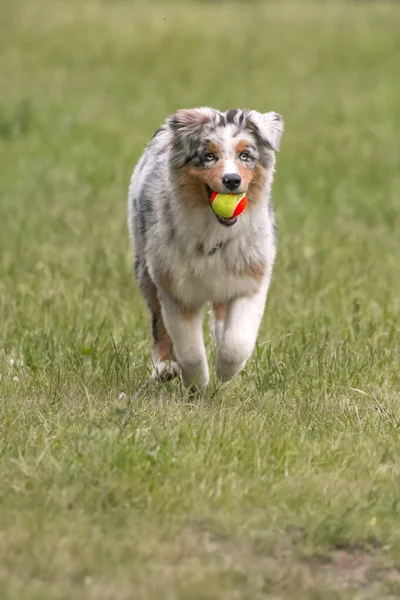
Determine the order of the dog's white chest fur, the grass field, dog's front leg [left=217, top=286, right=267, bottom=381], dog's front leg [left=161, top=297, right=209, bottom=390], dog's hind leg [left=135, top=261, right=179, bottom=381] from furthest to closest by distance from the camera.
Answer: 1. dog's hind leg [left=135, top=261, right=179, bottom=381]
2. dog's front leg [left=161, top=297, right=209, bottom=390]
3. dog's front leg [left=217, top=286, right=267, bottom=381]
4. the dog's white chest fur
5. the grass field

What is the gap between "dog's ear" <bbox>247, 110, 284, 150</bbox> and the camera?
573cm

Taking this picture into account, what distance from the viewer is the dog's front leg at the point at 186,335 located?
20.2 feet

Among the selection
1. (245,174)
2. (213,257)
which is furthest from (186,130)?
(213,257)

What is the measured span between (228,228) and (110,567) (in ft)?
A: 7.21

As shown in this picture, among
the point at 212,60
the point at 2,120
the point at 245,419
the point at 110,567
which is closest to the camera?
the point at 110,567

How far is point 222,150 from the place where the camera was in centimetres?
559

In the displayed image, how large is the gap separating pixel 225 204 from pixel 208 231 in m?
0.35

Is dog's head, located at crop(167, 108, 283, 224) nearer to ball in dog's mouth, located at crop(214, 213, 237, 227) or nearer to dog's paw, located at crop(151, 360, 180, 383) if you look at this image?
ball in dog's mouth, located at crop(214, 213, 237, 227)

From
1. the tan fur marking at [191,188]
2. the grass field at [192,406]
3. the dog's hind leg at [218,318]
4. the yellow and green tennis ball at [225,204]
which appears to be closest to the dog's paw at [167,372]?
the grass field at [192,406]

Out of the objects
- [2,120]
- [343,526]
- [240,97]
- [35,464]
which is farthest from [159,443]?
[240,97]

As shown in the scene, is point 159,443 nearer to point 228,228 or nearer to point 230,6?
point 228,228

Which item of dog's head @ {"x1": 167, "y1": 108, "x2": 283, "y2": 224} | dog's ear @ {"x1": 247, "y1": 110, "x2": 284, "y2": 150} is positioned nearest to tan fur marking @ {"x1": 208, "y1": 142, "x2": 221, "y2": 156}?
dog's head @ {"x1": 167, "y1": 108, "x2": 283, "y2": 224}

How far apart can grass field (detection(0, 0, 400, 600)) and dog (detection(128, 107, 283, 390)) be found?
12.6 inches

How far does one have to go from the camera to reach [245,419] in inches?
221
